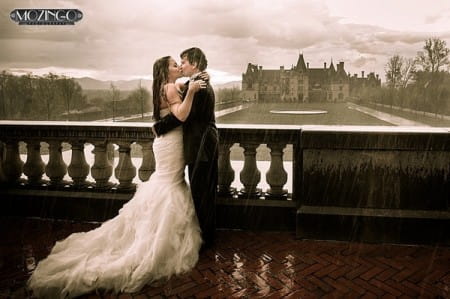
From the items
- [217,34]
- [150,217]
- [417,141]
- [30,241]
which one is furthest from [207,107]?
[217,34]

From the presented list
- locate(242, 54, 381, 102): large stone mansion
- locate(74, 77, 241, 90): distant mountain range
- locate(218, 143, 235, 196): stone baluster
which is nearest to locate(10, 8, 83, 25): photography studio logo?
locate(74, 77, 241, 90): distant mountain range

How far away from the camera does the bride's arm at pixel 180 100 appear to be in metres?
2.78

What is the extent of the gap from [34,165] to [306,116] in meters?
41.0

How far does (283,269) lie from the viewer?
108 inches

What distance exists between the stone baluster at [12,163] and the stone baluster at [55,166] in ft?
1.23

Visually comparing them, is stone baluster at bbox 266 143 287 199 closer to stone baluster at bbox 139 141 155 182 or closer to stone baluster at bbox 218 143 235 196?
stone baluster at bbox 218 143 235 196

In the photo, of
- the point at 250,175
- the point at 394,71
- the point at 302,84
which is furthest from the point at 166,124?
the point at 394,71

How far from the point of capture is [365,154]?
3.17 meters

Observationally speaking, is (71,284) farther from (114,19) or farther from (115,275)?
(114,19)

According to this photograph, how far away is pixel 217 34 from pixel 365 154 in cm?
5487

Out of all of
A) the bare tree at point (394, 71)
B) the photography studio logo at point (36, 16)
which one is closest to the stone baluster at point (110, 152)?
the photography studio logo at point (36, 16)

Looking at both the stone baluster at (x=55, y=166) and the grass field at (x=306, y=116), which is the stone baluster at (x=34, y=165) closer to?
the stone baluster at (x=55, y=166)

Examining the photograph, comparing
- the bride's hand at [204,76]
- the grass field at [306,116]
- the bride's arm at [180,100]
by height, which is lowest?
the grass field at [306,116]

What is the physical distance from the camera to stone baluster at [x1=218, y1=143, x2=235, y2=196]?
3.51 meters
